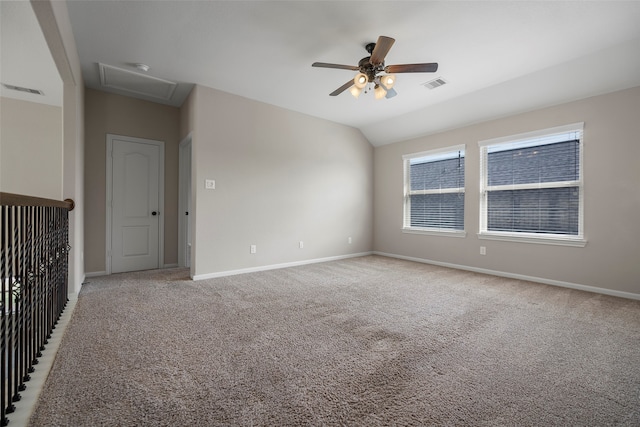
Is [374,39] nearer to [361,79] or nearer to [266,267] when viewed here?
[361,79]

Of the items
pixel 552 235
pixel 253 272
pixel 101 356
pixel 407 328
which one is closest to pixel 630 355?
pixel 407 328

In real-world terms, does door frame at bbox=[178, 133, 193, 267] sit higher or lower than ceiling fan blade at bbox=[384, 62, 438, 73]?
lower

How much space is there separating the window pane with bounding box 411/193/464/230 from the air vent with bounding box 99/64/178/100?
461cm

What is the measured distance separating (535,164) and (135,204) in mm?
6116

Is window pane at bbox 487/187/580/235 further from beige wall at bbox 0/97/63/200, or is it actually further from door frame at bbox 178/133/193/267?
beige wall at bbox 0/97/63/200

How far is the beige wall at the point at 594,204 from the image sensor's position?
3.29 m

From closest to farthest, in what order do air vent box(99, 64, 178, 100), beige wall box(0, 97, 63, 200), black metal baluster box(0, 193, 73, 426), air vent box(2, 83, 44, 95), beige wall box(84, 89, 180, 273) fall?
black metal baluster box(0, 193, 73, 426) → air vent box(99, 64, 178, 100) → air vent box(2, 83, 44, 95) → beige wall box(0, 97, 63, 200) → beige wall box(84, 89, 180, 273)

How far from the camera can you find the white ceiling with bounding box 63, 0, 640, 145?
2451mm

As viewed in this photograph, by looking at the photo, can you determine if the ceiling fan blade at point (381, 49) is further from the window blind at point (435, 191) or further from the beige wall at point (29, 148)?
the beige wall at point (29, 148)

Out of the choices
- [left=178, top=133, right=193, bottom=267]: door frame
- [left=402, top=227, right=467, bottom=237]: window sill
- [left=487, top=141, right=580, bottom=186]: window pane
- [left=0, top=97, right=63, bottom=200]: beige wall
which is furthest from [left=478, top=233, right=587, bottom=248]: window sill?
[left=0, top=97, right=63, bottom=200]: beige wall

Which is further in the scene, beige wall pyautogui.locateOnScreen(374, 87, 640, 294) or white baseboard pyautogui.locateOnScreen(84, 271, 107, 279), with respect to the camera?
white baseboard pyautogui.locateOnScreen(84, 271, 107, 279)

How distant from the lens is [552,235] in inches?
154

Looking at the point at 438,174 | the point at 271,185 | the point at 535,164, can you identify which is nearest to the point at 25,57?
the point at 271,185

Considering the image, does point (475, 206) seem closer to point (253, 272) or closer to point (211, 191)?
point (253, 272)
